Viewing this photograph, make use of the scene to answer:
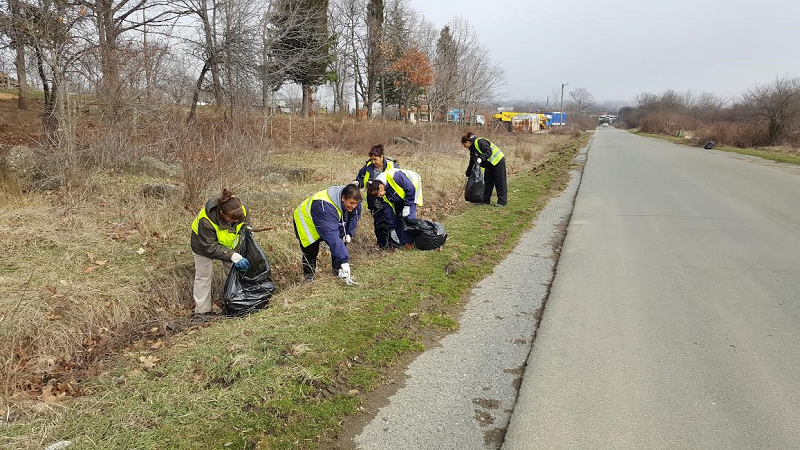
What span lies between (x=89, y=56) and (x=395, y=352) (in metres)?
9.57

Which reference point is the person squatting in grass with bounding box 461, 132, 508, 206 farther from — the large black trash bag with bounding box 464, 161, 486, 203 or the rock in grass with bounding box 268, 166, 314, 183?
the rock in grass with bounding box 268, 166, 314, 183

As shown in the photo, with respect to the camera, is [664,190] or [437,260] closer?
[437,260]

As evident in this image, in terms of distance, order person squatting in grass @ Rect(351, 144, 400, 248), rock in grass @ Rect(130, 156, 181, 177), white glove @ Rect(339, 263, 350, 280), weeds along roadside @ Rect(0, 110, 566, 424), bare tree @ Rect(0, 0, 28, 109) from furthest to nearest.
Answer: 1. rock in grass @ Rect(130, 156, 181, 177)
2. bare tree @ Rect(0, 0, 28, 109)
3. person squatting in grass @ Rect(351, 144, 400, 248)
4. white glove @ Rect(339, 263, 350, 280)
5. weeds along roadside @ Rect(0, 110, 566, 424)

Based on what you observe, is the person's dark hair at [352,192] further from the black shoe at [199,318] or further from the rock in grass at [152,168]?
the rock in grass at [152,168]

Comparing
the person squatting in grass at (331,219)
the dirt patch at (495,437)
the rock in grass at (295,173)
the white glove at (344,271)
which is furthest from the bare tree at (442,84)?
the dirt patch at (495,437)

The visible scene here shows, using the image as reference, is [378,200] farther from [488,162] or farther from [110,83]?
[110,83]

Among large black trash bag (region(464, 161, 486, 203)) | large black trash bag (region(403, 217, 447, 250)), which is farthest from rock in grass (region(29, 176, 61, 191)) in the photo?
large black trash bag (region(464, 161, 486, 203))

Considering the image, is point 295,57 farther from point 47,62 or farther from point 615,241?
point 615,241

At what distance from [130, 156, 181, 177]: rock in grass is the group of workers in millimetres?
5030

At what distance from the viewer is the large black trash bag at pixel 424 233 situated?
21.7 ft

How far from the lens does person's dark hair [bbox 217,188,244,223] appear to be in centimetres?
440

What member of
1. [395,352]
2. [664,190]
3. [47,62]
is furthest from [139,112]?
[664,190]

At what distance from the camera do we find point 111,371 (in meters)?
3.58

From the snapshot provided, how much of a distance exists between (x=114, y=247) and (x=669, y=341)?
6045 mm
